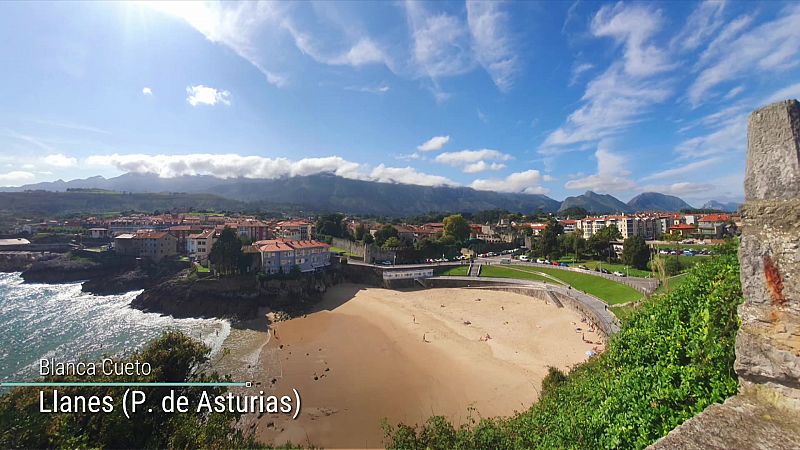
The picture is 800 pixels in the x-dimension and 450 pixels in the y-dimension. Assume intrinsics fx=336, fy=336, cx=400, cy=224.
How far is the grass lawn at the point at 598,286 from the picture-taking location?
88.5 feet

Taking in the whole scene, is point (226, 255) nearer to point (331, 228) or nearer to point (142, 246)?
point (142, 246)

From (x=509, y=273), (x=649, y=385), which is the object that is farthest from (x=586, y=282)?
(x=649, y=385)

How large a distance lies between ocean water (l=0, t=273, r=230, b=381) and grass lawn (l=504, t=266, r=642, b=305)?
31.2 meters

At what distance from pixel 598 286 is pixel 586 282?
88.7 inches

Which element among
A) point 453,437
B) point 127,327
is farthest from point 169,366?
point 127,327

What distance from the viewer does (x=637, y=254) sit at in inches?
1479

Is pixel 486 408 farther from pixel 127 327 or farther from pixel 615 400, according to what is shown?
pixel 127 327

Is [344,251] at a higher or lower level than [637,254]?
lower

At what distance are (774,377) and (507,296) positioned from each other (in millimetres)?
32795

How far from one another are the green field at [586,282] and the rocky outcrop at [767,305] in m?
24.9

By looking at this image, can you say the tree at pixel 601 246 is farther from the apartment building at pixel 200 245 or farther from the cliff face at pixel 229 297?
the apartment building at pixel 200 245

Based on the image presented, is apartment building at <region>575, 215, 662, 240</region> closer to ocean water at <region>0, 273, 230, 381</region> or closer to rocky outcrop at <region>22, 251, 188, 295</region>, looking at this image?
ocean water at <region>0, 273, 230, 381</region>

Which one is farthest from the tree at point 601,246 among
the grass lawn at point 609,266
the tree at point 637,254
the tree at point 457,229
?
the tree at point 457,229

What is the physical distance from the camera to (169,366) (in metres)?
11.6
